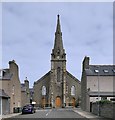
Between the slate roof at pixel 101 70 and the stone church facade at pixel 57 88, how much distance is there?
998 inches

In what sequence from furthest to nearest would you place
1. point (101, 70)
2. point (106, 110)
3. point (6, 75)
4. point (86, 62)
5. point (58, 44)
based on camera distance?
point (58, 44)
point (101, 70)
point (86, 62)
point (6, 75)
point (106, 110)

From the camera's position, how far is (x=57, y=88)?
292ft

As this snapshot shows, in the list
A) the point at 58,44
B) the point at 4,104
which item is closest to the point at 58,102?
the point at 58,44

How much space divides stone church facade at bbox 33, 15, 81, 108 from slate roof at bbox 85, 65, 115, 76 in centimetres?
2535

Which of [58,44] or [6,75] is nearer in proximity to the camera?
[6,75]

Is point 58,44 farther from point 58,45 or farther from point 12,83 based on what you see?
point 12,83

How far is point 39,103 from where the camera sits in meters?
88.2

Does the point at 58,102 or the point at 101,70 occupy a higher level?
the point at 101,70

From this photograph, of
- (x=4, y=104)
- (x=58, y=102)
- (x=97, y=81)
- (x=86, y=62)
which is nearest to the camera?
(x=4, y=104)

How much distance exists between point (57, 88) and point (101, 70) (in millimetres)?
28360

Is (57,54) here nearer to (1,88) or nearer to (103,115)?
(1,88)

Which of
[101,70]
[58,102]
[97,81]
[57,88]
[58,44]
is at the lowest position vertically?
[58,102]

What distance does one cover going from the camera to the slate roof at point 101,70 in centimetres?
5988

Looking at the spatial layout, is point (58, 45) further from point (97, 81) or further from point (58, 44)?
point (97, 81)
